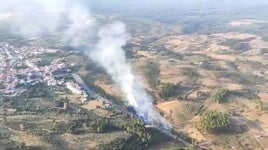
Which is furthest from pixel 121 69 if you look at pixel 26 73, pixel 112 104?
pixel 112 104

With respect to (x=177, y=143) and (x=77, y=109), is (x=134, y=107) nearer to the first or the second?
(x=77, y=109)

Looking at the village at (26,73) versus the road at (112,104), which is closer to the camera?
the road at (112,104)


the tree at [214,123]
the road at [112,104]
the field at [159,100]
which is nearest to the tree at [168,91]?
the field at [159,100]

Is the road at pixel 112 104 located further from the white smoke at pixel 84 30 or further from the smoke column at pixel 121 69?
the white smoke at pixel 84 30

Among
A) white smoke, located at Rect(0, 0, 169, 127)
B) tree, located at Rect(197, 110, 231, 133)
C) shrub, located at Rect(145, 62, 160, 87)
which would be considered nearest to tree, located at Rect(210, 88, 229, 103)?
tree, located at Rect(197, 110, 231, 133)

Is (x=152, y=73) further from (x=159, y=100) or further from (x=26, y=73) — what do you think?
Result: (x=26, y=73)

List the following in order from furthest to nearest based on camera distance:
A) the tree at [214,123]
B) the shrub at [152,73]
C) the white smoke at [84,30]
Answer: the shrub at [152,73]
the white smoke at [84,30]
the tree at [214,123]

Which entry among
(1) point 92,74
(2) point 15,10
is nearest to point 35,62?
(1) point 92,74
